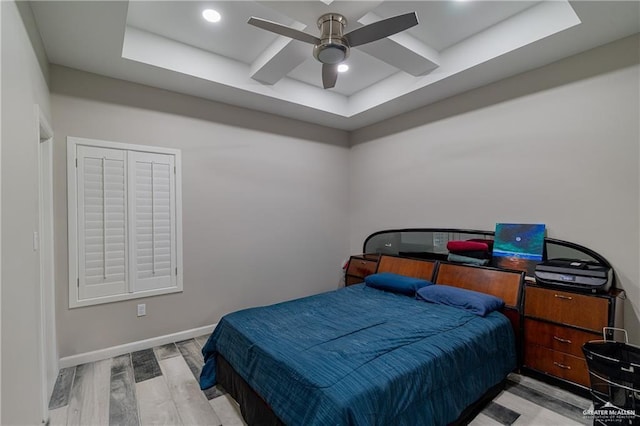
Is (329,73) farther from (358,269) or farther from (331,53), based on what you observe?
(358,269)

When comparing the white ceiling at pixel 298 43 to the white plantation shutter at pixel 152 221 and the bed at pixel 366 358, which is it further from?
the bed at pixel 366 358

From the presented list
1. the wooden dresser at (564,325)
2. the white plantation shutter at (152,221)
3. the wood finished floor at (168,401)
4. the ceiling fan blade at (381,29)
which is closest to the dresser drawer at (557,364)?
the wooden dresser at (564,325)

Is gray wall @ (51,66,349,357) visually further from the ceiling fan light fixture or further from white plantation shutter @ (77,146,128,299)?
the ceiling fan light fixture

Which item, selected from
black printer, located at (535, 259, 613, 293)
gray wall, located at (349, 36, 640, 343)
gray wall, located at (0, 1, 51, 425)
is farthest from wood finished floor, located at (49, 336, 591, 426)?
gray wall, located at (349, 36, 640, 343)

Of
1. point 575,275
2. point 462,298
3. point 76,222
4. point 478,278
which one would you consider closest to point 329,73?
point 462,298

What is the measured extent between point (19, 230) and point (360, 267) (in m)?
3.52

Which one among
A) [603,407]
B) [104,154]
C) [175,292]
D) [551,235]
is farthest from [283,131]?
[603,407]

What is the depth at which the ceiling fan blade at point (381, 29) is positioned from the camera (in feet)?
6.25

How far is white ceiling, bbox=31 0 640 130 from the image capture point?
2227 mm

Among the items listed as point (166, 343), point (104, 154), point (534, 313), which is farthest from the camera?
point (166, 343)

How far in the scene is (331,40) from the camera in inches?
82.5

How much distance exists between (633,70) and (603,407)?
2556 millimetres

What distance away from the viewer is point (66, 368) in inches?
111

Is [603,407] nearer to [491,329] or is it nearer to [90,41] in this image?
[491,329]
